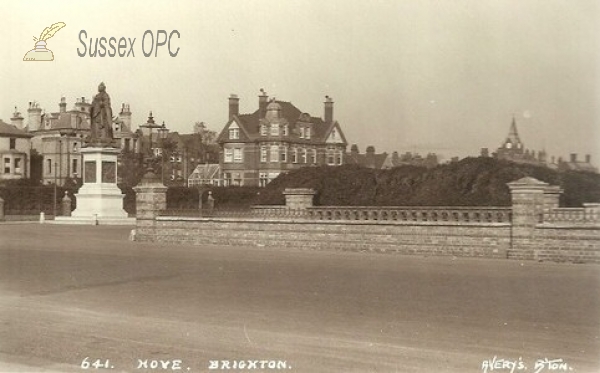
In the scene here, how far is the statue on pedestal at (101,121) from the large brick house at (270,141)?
32399mm

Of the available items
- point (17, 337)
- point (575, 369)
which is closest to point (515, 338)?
point (575, 369)

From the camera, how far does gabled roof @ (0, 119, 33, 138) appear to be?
3175 inches

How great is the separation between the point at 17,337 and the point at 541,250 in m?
14.8

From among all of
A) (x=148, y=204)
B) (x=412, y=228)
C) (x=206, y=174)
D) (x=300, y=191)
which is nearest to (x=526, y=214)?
(x=412, y=228)

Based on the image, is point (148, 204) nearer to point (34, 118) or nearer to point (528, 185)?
point (528, 185)

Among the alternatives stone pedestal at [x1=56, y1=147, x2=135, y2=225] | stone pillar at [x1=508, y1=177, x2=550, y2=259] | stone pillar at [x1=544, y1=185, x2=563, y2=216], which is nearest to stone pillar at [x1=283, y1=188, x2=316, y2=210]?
stone pillar at [x1=544, y1=185, x2=563, y2=216]

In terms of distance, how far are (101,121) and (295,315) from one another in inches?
1420

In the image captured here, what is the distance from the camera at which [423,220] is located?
76.4 ft

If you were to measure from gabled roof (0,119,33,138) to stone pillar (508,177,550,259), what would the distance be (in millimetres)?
69550

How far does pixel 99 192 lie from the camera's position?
43.2 metres

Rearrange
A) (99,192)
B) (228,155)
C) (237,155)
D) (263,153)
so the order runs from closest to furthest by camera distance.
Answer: (99,192) < (263,153) < (237,155) < (228,155)

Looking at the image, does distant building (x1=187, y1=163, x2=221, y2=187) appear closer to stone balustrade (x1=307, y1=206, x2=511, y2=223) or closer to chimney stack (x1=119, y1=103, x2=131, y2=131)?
chimney stack (x1=119, y1=103, x2=131, y2=131)

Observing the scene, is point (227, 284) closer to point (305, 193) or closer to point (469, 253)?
point (469, 253)

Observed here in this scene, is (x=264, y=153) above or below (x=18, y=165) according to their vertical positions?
above
